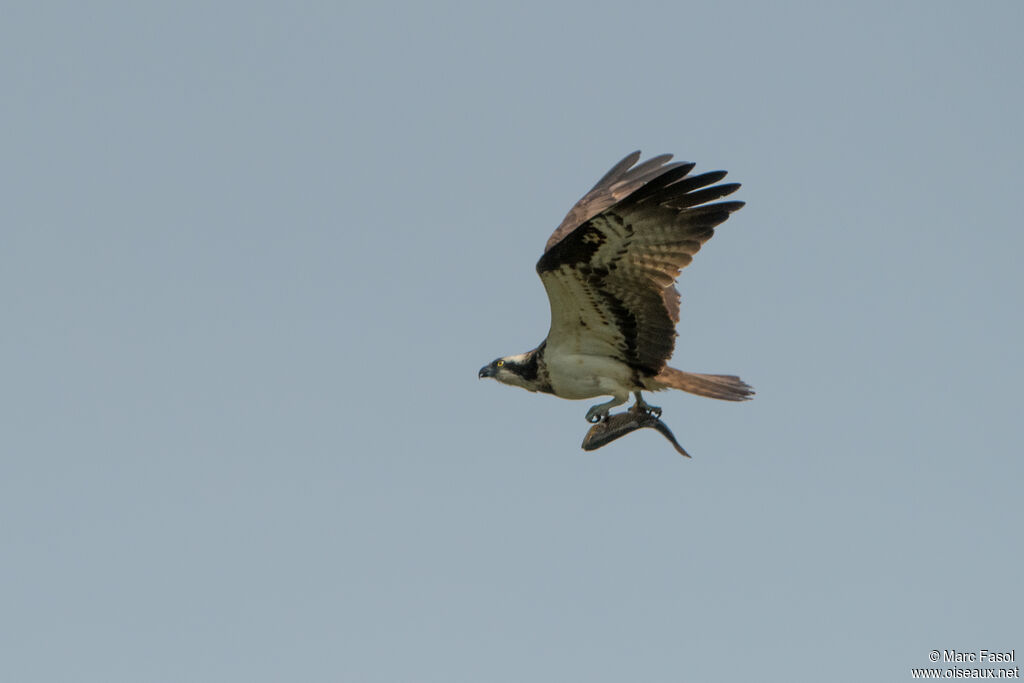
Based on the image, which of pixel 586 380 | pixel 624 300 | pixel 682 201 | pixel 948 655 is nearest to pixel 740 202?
pixel 682 201

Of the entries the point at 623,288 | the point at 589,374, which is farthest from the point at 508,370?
the point at 623,288

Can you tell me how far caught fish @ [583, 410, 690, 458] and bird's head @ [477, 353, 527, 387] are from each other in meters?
0.86

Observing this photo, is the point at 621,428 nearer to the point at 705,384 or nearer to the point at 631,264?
the point at 705,384

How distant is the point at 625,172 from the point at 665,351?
2142 millimetres

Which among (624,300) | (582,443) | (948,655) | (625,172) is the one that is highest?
(625,172)

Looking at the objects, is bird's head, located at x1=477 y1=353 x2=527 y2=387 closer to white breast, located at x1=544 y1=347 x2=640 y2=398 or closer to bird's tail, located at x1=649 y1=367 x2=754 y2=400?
white breast, located at x1=544 y1=347 x2=640 y2=398

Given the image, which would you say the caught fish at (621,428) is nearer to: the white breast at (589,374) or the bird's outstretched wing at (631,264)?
the white breast at (589,374)

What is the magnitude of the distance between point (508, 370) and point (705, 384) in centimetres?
202

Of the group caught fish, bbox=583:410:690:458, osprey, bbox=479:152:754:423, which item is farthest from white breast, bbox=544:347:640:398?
caught fish, bbox=583:410:690:458

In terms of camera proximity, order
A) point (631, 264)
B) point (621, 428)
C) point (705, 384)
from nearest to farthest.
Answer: point (631, 264) → point (705, 384) → point (621, 428)

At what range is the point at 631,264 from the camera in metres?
11.6

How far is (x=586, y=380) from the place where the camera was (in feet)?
Result: 40.5

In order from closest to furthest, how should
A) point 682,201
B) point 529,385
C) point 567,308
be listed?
1. point 682,201
2. point 567,308
3. point 529,385

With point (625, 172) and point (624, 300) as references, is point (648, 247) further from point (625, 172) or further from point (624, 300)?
point (625, 172)
